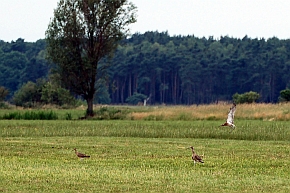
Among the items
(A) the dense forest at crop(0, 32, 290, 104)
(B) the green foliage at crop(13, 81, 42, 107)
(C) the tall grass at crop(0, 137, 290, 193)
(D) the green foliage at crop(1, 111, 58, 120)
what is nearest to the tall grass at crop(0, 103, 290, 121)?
(D) the green foliage at crop(1, 111, 58, 120)

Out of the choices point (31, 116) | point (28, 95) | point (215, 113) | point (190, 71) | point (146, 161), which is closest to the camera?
point (146, 161)

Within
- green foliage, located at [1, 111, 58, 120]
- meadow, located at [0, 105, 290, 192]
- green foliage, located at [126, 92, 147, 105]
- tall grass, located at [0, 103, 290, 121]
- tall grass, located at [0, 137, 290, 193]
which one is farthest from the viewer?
green foliage, located at [126, 92, 147, 105]

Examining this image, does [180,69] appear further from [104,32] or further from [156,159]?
[156,159]

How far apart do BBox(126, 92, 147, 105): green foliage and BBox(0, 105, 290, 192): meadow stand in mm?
88223

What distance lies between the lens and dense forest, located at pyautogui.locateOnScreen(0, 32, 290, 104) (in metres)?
123

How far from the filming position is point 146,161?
20.0 m

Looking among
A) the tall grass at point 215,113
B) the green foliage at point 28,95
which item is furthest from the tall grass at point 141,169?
the green foliage at point 28,95

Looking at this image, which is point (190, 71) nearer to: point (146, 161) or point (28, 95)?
point (28, 95)

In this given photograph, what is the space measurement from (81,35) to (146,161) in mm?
34366

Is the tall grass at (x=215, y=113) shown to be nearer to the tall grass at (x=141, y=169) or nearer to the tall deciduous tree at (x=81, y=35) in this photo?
the tall deciduous tree at (x=81, y=35)

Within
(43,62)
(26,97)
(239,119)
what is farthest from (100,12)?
(43,62)

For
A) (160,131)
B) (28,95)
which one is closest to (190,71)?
(28,95)

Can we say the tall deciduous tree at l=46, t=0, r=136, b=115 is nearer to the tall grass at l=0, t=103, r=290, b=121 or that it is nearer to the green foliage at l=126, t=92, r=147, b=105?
the tall grass at l=0, t=103, r=290, b=121

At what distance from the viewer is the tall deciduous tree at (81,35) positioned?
53.2m
